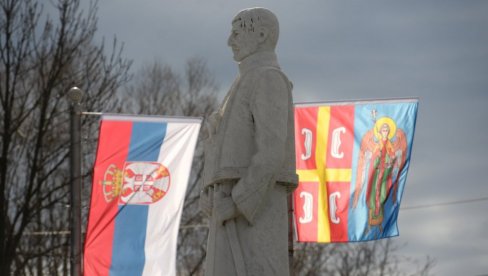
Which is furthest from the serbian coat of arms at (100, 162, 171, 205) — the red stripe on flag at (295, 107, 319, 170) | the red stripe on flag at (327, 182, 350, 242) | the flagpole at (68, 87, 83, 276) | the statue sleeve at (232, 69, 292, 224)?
the statue sleeve at (232, 69, 292, 224)

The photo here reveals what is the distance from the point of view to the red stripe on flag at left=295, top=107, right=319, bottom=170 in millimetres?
20125

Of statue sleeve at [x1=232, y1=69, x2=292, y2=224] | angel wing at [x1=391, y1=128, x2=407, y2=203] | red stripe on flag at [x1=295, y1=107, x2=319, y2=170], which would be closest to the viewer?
statue sleeve at [x1=232, y1=69, x2=292, y2=224]

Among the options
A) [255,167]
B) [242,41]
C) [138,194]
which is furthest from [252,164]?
[138,194]

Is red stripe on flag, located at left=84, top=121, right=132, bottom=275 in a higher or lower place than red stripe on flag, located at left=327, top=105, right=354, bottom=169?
lower

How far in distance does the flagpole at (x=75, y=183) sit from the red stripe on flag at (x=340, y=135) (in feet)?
14.0

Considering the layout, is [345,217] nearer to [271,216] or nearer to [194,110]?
[271,216]

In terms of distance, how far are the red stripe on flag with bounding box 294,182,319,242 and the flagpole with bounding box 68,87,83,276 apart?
364 centimetres

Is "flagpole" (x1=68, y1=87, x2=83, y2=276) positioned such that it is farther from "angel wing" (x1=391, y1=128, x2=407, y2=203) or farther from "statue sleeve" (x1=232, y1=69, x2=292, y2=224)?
"statue sleeve" (x1=232, y1=69, x2=292, y2=224)

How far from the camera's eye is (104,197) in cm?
1844

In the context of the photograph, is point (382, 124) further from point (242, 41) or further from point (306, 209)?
point (242, 41)

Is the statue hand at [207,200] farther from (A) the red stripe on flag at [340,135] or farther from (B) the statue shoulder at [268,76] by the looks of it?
(A) the red stripe on flag at [340,135]

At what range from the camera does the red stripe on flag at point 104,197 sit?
59.1 ft

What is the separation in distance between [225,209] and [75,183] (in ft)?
31.1

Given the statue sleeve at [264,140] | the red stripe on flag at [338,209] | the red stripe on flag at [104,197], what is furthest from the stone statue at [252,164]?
the red stripe on flag at [338,209]
